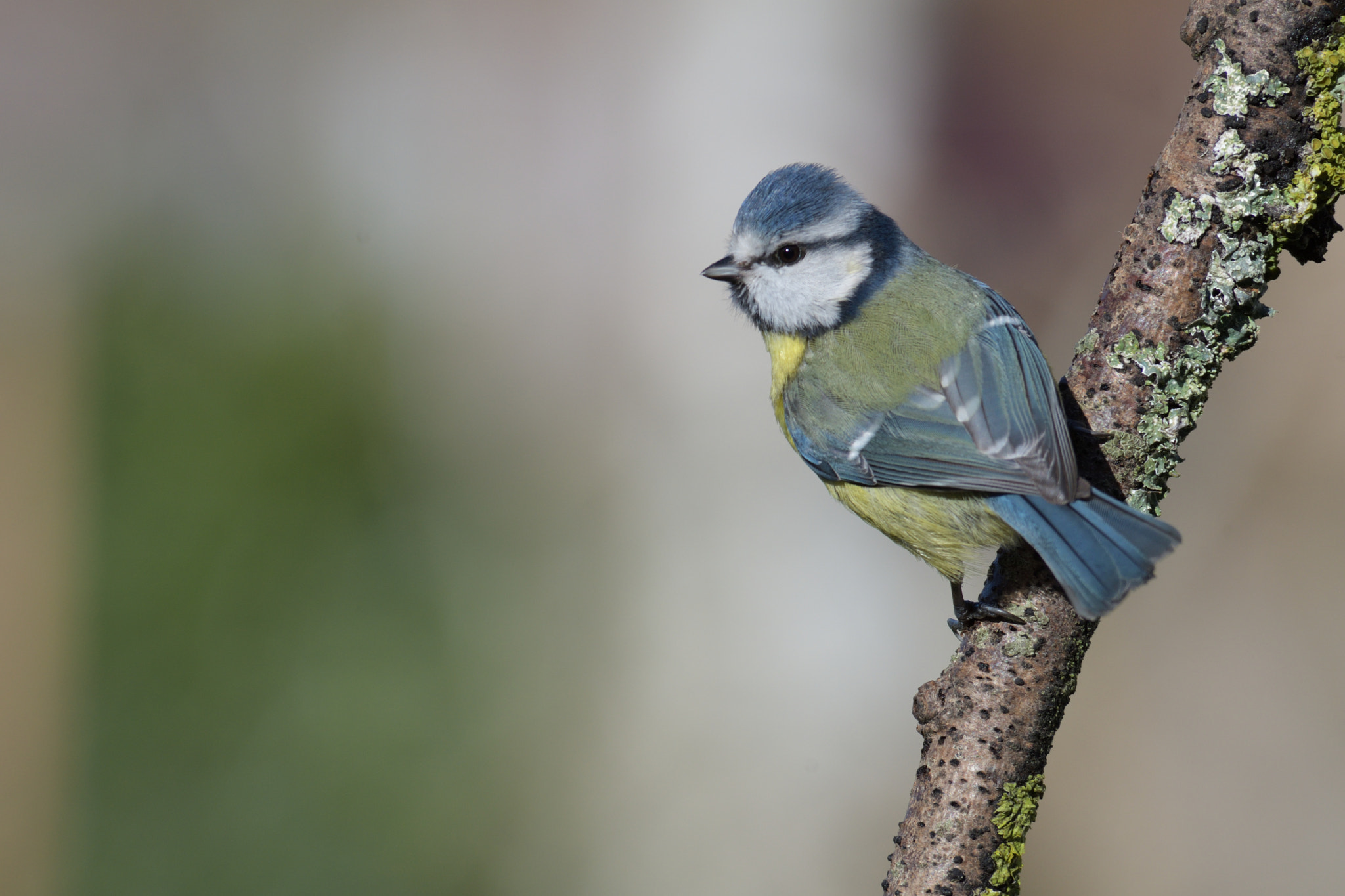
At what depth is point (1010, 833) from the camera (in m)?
0.96

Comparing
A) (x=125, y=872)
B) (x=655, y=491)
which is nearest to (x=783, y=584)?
(x=655, y=491)

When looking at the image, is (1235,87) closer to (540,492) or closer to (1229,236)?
(1229,236)

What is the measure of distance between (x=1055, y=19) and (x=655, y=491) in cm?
158

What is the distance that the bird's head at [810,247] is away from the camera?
1.38 m

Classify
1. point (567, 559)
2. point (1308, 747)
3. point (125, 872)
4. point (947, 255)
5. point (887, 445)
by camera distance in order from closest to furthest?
point (887, 445) < point (1308, 747) < point (125, 872) < point (947, 255) < point (567, 559)

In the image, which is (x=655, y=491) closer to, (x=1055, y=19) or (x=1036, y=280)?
(x=1036, y=280)

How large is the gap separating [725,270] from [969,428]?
45 cm

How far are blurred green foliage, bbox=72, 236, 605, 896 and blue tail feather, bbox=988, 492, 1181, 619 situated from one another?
1788mm

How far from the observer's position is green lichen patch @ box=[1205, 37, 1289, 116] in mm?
1001

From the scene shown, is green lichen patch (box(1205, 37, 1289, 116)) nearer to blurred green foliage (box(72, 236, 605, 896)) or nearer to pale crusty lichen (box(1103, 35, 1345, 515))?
pale crusty lichen (box(1103, 35, 1345, 515))

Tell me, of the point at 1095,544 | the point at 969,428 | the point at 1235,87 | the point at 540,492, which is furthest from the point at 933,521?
the point at 540,492

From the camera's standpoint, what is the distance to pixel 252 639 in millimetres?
2502

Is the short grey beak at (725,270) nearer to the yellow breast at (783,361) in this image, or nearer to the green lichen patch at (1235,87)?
the yellow breast at (783,361)

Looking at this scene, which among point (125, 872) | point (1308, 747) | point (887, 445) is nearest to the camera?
point (887, 445)
